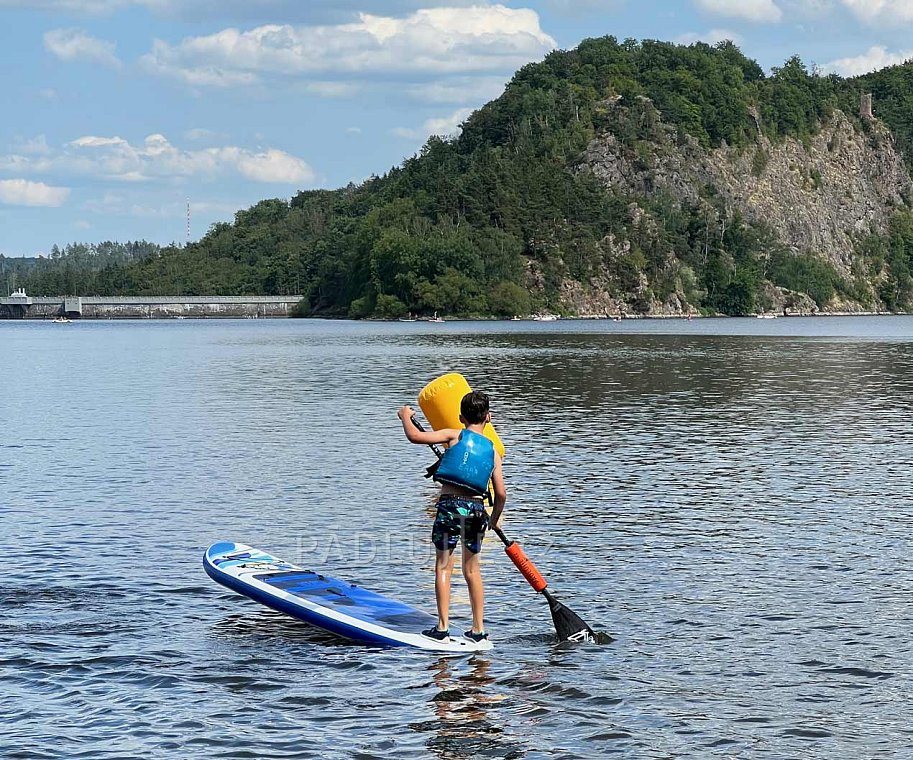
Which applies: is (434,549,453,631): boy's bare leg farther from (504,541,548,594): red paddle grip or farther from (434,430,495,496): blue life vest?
(434,430,495,496): blue life vest

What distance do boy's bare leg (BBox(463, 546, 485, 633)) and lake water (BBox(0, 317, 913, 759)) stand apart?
1.64 ft

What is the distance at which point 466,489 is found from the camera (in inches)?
627

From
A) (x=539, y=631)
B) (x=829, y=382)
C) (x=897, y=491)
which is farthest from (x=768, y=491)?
(x=829, y=382)

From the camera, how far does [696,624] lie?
1820cm

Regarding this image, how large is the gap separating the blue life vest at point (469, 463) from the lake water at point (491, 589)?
2334 mm

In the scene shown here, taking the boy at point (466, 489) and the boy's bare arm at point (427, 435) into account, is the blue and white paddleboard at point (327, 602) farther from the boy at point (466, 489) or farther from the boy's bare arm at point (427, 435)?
the boy's bare arm at point (427, 435)

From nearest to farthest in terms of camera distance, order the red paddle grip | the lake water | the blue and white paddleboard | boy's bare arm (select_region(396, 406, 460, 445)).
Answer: the lake water, boy's bare arm (select_region(396, 406, 460, 445)), the red paddle grip, the blue and white paddleboard

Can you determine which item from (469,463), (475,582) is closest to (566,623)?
(475,582)

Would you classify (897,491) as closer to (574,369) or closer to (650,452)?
(650,452)

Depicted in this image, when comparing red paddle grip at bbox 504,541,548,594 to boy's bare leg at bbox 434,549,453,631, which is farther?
red paddle grip at bbox 504,541,548,594

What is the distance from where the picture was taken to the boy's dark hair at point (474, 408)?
52.2 ft

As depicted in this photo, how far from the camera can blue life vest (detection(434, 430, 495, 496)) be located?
15.8 meters

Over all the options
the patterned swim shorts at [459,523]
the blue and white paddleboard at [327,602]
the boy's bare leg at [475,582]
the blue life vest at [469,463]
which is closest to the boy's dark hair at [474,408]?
the blue life vest at [469,463]

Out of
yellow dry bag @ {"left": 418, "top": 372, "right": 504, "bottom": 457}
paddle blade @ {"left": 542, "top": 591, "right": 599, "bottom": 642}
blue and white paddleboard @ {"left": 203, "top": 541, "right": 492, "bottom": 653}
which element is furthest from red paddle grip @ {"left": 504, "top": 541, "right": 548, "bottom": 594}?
yellow dry bag @ {"left": 418, "top": 372, "right": 504, "bottom": 457}
